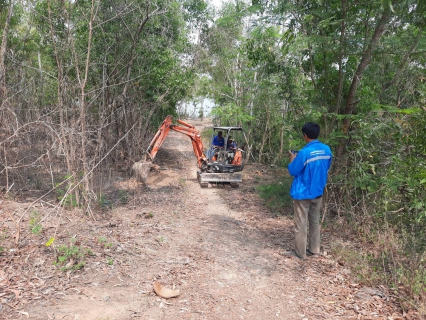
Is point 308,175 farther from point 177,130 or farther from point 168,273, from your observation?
point 177,130

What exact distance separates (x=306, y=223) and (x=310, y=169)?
0.86m

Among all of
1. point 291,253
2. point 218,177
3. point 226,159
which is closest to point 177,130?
point 226,159

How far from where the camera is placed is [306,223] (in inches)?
199

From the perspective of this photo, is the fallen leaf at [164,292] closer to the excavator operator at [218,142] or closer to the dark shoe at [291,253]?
the dark shoe at [291,253]

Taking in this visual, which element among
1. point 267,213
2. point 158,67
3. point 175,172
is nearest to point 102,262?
point 267,213

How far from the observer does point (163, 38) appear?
11609 millimetres

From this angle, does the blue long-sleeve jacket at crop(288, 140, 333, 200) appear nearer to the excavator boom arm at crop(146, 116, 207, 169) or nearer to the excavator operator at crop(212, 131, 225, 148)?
the excavator boom arm at crop(146, 116, 207, 169)

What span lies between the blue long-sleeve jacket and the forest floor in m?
1.16

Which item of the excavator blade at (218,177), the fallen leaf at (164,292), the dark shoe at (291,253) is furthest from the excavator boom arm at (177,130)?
the fallen leaf at (164,292)

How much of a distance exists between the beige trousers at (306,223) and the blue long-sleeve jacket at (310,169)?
0.16m

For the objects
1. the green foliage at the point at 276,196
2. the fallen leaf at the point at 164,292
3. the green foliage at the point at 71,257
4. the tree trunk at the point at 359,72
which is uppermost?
the tree trunk at the point at 359,72

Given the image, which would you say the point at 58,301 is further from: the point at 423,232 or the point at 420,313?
the point at 423,232

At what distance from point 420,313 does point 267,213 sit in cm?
477

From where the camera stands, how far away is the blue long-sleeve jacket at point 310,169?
490 cm
